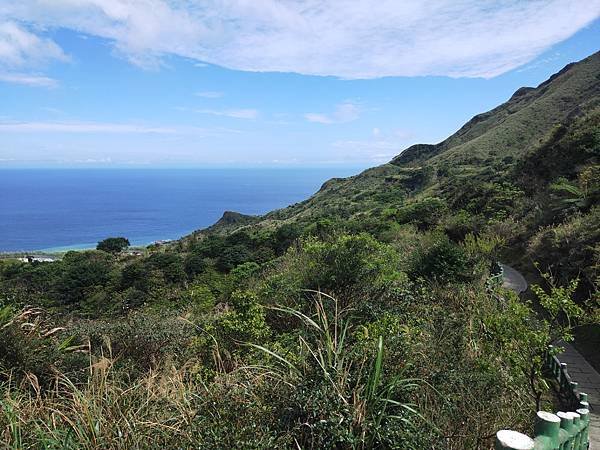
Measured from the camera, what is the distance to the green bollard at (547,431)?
189cm

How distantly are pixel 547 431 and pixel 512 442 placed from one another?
406mm

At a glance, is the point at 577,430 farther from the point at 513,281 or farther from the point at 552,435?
the point at 513,281

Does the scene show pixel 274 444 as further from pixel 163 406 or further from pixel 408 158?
pixel 408 158

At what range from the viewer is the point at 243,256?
31.2 m

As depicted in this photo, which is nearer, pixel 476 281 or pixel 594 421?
pixel 594 421

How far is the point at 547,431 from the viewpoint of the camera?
1.92 metres

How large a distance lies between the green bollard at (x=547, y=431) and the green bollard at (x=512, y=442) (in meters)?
0.29

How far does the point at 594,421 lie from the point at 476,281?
11.4 ft

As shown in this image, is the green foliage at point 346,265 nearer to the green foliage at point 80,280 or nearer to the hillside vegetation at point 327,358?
the hillside vegetation at point 327,358

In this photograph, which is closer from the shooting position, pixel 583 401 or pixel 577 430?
pixel 577 430

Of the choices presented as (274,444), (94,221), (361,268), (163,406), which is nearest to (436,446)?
(274,444)

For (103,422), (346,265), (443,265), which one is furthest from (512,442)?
(443,265)

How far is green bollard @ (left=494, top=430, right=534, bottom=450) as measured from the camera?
163 cm

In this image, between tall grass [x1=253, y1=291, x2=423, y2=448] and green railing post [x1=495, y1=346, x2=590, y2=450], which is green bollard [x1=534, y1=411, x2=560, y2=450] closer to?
green railing post [x1=495, y1=346, x2=590, y2=450]
